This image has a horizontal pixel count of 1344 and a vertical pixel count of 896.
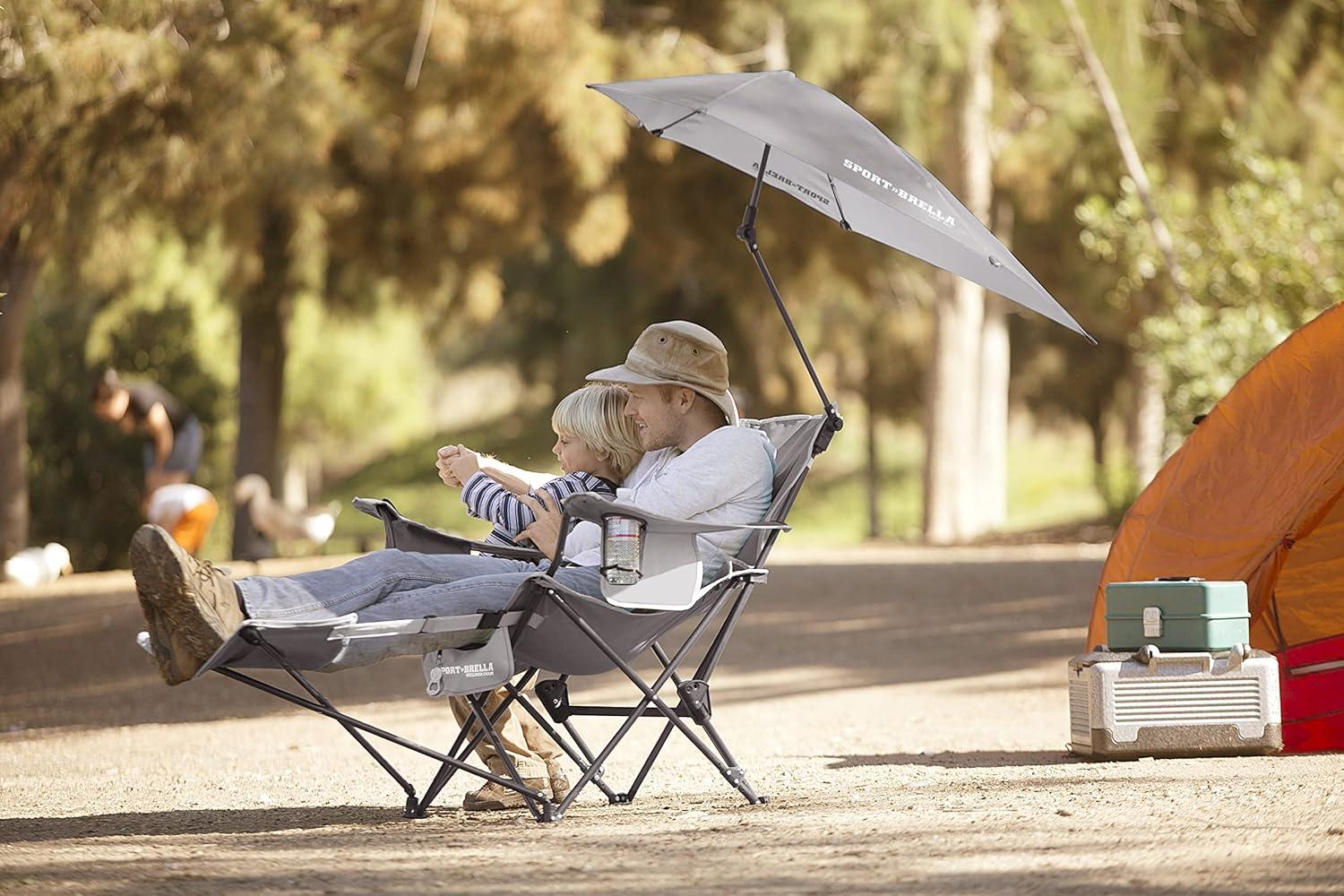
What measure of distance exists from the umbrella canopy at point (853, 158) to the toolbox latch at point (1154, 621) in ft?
2.37

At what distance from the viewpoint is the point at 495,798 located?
3.39 metres

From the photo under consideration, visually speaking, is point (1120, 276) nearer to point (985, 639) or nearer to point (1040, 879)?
→ point (985, 639)

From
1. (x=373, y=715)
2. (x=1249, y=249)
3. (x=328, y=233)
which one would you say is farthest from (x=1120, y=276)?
(x=373, y=715)

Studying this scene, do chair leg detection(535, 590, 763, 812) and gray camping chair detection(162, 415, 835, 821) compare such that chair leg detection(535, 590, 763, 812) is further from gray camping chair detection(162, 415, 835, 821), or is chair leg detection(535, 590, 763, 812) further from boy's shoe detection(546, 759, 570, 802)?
boy's shoe detection(546, 759, 570, 802)

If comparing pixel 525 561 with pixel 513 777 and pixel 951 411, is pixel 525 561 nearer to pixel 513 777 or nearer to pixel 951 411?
pixel 513 777

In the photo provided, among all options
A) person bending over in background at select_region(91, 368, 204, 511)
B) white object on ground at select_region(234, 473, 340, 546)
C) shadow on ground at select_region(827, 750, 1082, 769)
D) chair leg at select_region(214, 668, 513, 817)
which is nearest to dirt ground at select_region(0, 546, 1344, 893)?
shadow on ground at select_region(827, 750, 1082, 769)

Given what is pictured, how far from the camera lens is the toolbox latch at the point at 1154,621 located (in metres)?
3.75

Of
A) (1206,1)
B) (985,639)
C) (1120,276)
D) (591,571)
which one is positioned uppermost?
(1206,1)

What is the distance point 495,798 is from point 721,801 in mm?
461

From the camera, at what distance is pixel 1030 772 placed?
12.3 ft

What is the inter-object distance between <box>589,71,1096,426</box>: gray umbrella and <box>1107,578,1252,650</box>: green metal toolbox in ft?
2.38

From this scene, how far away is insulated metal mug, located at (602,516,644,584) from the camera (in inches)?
120

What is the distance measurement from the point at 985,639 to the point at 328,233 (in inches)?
228

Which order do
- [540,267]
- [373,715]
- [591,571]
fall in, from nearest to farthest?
[591,571]
[373,715]
[540,267]
